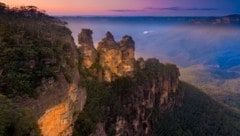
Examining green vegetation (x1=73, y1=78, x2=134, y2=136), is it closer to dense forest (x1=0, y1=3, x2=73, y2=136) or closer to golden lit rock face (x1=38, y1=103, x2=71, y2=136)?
golden lit rock face (x1=38, y1=103, x2=71, y2=136)

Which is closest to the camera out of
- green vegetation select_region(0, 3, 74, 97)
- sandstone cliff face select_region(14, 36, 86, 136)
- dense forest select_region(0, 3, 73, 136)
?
dense forest select_region(0, 3, 73, 136)

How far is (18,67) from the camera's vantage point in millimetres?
44000

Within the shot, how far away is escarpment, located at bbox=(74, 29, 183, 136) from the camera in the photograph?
7769 centimetres

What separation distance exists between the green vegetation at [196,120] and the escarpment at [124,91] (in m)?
3.95

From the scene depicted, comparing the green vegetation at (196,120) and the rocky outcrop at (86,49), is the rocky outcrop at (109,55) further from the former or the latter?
the green vegetation at (196,120)

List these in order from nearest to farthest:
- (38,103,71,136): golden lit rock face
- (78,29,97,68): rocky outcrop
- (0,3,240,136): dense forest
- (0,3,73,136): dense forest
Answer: (0,3,73,136): dense forest < (0,3,240,136): dense forest < (38,103,71,136): golden lit rock face < (78,29,97,68): rocky outcrop

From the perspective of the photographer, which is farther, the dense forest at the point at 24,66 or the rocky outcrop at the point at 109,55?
the rocky outcrop at the point at 109,55

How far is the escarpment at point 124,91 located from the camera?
255 ft

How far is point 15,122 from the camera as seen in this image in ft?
111

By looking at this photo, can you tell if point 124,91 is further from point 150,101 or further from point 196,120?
point 196,120

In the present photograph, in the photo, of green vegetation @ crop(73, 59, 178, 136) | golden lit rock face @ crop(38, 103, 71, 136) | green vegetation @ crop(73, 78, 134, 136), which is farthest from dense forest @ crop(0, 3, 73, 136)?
green vegetation @ crop(73, 59, 178, 136)

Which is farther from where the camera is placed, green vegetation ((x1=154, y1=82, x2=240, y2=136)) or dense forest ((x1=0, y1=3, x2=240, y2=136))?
green vegetation ((x1=154, y1=82, x2=240, y2=136))

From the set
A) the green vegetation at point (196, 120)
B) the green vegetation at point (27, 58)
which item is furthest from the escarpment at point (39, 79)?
the green vegetation at point (196, 120)

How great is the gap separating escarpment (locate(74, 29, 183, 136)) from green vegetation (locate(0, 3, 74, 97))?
13.4 meters
